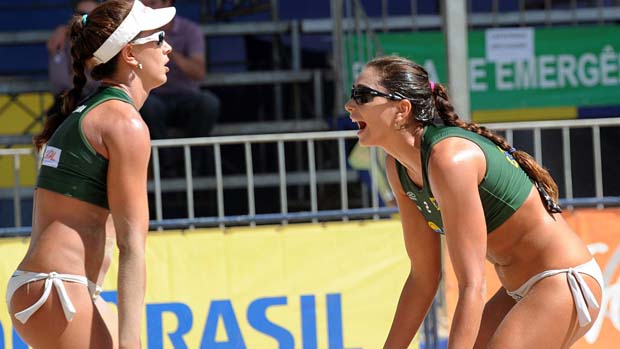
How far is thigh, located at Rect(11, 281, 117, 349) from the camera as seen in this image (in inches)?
130

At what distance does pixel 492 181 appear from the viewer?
3590 millimetres

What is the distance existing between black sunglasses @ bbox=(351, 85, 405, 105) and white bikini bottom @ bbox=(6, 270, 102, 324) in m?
1.10

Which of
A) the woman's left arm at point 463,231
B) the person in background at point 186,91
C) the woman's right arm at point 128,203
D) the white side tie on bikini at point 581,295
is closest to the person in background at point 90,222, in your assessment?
the woman's right arm at point 128,203

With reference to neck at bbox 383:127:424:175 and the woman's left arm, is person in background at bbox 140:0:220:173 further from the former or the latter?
the woman's left arm

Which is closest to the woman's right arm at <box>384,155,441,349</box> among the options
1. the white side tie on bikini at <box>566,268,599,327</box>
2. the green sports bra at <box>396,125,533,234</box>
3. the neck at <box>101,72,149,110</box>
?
the green sports bra at <box>396,125,533,234</box>

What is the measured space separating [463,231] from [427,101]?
1.76 ft

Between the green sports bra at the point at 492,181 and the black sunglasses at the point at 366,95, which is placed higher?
the black sunglasses at the point at 366,95

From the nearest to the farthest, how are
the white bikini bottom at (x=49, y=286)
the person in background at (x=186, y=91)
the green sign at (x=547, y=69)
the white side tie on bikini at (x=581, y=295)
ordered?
the white bikini bottom at (x=49, y=286)
the white side tie on bikini at (x=581, y=295)
the person in background at (x=186, y=91)
the green sign at (x=547, y=69)

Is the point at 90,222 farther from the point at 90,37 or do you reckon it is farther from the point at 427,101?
the point at 427,101

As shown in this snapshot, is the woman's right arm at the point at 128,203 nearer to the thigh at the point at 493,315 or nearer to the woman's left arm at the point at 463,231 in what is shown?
the woman's left arm at the point at 463,231

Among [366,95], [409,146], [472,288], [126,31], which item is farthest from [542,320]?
[126,31]

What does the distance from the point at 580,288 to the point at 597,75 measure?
6.77 meters

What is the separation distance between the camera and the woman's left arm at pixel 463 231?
3391mm

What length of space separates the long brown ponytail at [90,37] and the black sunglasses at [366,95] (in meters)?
0.83
